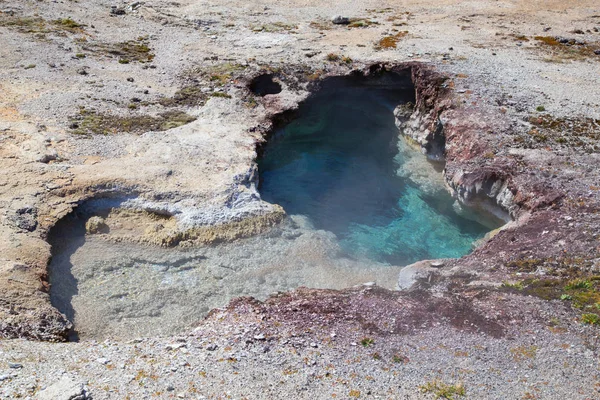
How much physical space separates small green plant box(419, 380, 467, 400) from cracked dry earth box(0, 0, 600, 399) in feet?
0.14

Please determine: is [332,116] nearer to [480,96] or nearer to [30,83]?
[480,96]

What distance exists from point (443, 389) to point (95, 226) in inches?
559

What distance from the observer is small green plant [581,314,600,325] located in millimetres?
14210

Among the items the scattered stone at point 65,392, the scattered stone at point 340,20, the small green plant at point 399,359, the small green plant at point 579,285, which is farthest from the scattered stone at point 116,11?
the small green plant at point 579,285

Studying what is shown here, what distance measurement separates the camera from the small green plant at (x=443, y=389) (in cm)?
1229

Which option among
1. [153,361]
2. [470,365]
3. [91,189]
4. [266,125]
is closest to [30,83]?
[91,189]

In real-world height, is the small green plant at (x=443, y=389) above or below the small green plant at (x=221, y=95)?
below

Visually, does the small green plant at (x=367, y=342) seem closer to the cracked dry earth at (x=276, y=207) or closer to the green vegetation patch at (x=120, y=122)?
the cracked dry earth at (x=276, y=207)

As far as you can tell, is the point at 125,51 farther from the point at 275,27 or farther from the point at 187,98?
the point at 275,27

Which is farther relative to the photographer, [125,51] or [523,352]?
[125,51]

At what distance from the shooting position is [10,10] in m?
38.0

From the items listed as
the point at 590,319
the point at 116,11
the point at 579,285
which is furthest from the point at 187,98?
the point at 590,319

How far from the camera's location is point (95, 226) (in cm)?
2011

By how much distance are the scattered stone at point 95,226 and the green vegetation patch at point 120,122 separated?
5.81m
